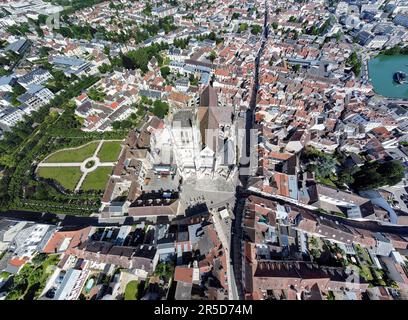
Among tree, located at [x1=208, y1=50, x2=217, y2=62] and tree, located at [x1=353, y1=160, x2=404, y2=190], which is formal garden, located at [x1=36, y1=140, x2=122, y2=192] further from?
tree, located at [x1=353, y1=160, x2=404, y2=190]

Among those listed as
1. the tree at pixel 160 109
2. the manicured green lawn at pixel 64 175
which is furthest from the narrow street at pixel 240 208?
the manicured green lawn at pixel 64 175

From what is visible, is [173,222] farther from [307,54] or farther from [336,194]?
[307,54]

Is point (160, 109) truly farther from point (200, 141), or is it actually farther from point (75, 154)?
point (75, 154)

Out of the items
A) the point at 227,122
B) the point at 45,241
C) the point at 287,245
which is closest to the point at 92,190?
the point at 45,241

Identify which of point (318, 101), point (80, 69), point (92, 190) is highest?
point (80, 69)

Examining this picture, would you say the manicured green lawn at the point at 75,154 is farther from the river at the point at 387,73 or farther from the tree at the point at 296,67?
the river at the point at 387,73

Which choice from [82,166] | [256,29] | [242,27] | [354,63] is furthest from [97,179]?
[354,63]
